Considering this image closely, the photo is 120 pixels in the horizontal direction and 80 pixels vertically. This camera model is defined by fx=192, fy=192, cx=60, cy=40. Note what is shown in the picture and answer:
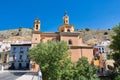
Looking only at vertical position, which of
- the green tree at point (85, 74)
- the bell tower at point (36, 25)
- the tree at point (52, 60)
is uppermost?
the bell tower at point (36, 25)

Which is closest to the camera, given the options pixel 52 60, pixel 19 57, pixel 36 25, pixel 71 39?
pixel 52 60

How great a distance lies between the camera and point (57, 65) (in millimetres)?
35812

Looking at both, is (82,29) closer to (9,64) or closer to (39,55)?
(9,64)

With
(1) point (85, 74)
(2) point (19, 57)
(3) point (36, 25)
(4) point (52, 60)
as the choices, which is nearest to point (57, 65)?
(4) point (52, 60)

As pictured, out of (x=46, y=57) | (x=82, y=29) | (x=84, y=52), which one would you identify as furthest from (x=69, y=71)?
(x=82, y=29)

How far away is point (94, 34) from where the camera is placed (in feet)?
384

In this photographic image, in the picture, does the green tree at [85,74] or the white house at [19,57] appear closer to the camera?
the green tree at [85,74]

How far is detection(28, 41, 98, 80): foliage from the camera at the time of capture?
3420cm

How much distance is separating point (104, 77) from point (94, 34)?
Answer: 7943cm

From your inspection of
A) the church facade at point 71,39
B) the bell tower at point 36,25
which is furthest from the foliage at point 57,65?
the bell tower at point 36,25

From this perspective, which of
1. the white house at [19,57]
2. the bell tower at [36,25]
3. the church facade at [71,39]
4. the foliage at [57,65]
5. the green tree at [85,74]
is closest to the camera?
the green tree at [85,74]

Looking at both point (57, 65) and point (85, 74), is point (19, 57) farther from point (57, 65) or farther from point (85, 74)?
point (85, 74)

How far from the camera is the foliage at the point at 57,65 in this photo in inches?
1346

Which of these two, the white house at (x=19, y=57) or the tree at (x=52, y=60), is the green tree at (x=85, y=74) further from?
the white house at (x=19, y=57)
